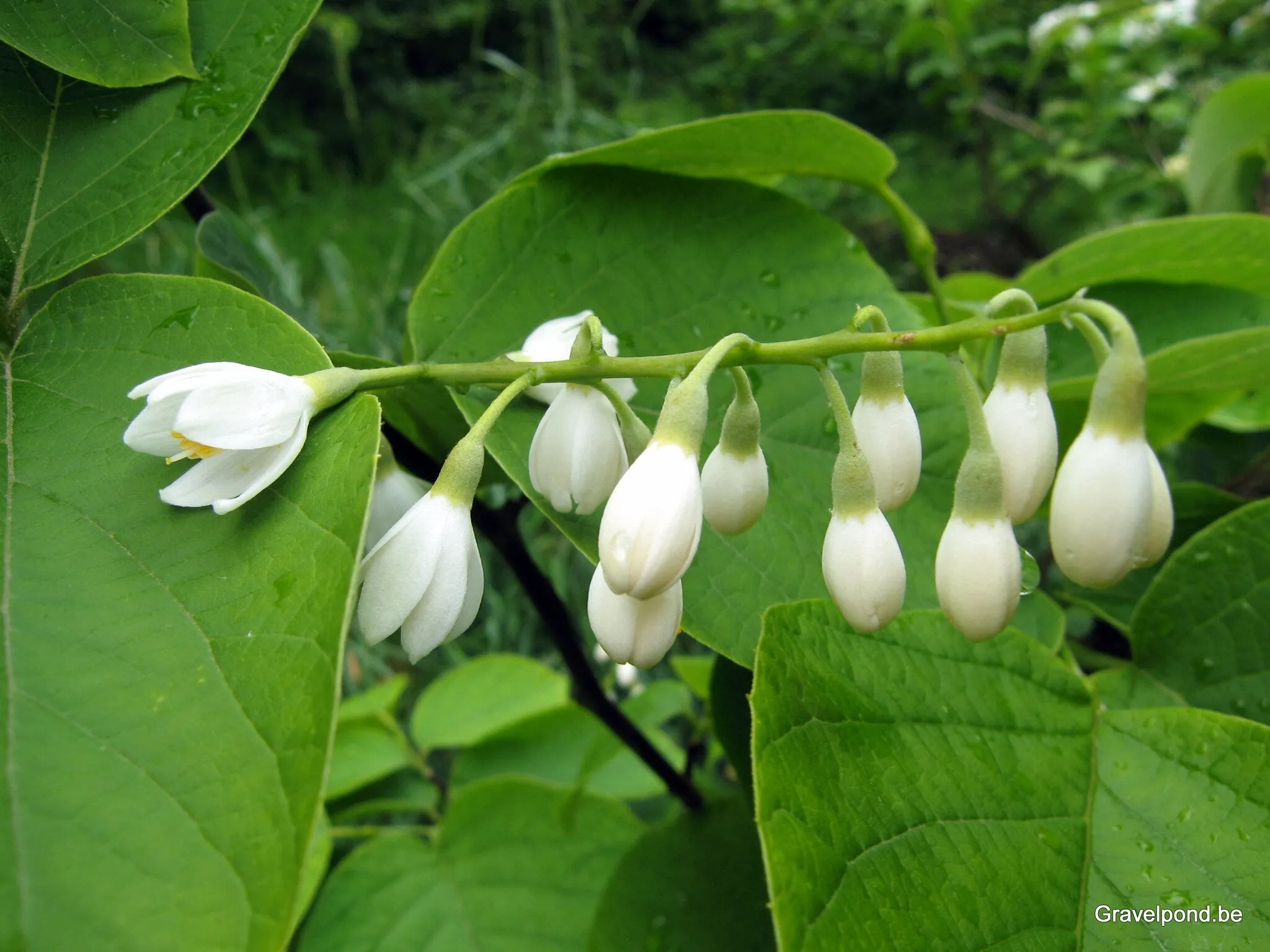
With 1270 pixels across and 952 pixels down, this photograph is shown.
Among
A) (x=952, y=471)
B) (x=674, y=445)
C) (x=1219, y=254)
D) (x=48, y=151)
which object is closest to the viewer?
(x=674, y=445)

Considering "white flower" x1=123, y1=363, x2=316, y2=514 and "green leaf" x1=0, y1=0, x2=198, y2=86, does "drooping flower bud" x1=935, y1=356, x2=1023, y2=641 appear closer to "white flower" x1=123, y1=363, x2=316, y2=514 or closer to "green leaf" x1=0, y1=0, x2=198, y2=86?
"white flower" x1=123, y1=363, x2=316, y2=514

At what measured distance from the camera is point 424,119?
592 centimetres

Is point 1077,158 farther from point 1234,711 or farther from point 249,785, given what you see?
point 249,785

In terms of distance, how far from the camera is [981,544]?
60cm

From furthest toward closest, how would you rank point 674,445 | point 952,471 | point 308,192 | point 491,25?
point 491,25
point 308,192
point 952,471
point 674,445

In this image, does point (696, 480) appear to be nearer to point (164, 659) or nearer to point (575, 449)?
point (575, 449)

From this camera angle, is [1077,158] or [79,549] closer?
[79,549]

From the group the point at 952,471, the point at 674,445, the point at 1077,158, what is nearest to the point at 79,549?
the point at 674,445

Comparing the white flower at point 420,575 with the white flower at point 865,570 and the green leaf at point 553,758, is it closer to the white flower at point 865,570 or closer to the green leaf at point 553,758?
the white flower at point 865,570

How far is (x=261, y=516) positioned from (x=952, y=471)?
1.91 feet

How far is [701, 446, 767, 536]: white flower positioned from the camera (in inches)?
24.5

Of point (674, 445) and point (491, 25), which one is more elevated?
point (674, 445)

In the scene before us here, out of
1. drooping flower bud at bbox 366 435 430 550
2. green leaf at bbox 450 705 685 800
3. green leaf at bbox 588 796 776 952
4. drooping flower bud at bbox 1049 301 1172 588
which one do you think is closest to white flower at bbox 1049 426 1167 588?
drooping flower bud at bbox 1049 301 1172 588

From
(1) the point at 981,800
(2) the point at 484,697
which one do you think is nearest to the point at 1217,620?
(1) the point at 981,800
